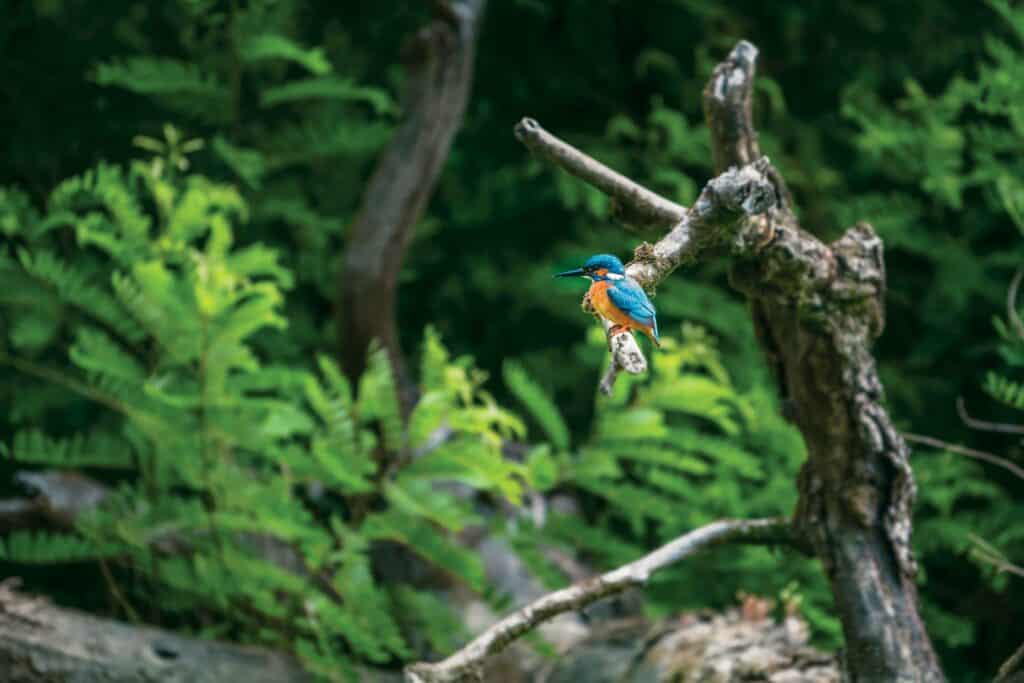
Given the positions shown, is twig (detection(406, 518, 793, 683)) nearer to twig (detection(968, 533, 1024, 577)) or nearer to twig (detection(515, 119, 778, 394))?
twig (detection(968, 533, 1024, 577))

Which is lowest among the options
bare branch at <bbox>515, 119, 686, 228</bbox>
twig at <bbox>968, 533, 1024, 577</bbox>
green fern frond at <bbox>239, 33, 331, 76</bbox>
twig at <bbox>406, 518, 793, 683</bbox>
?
twig at <bbox>406, 518, 793, 683</bbox>

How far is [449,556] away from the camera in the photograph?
112 inches

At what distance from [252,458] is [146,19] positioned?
1.52m

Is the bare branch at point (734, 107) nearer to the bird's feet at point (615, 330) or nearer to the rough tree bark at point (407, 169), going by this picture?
the bird's feet at point (615, 330)

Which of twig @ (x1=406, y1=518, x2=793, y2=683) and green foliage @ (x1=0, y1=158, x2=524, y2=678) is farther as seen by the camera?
green foliage @ (x1=0, y1=158, x2=524, y2=678)

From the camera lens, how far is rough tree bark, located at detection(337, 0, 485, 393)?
3.39m

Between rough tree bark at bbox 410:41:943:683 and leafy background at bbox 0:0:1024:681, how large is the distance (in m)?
0.43

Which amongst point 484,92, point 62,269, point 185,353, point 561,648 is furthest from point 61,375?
point 484,92

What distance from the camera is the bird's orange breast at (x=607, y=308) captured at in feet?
4.70

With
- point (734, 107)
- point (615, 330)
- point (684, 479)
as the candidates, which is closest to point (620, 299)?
point (615, 330)

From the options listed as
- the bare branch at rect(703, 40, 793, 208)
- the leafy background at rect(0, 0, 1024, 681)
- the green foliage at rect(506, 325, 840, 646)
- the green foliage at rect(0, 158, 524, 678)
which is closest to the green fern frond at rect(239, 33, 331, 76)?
the leafy background at rect(0, 0, 1024, 681)

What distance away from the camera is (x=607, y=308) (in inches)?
56.6

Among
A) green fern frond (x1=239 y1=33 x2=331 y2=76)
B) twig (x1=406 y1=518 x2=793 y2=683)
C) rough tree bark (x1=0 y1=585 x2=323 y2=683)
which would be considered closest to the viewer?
twig (x1=406 y1=518 x2=793 y2=683)

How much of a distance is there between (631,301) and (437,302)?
2998 mm
